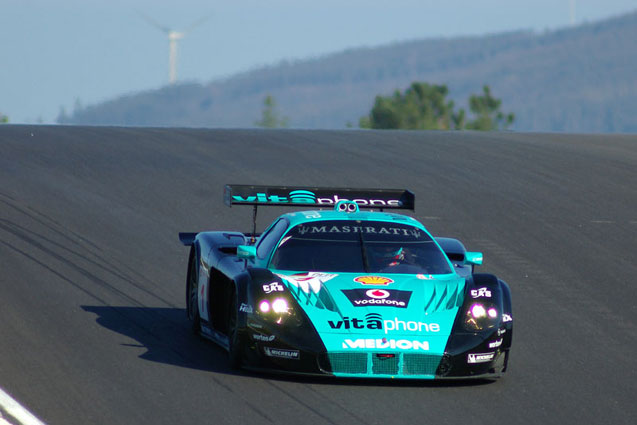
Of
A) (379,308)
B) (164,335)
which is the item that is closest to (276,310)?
(379,308)

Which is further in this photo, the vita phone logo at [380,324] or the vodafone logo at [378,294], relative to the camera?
the vodafone logo at [378,294]

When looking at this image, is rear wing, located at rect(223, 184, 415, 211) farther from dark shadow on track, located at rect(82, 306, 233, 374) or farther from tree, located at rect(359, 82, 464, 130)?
tree, located at rect(359, 82, 464, 130)

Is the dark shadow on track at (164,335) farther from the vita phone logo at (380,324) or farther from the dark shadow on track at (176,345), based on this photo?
the vita phone logo at (380,324)

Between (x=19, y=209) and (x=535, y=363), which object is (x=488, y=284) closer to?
(x=535, y=363)

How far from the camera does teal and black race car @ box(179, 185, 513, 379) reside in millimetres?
7621

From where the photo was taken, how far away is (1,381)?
23.6 ft

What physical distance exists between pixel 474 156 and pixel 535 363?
475 inches

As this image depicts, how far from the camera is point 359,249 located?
8.70m

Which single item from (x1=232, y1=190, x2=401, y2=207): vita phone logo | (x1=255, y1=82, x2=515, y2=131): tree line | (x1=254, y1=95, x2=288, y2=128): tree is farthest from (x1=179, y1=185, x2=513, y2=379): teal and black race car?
(x1=254, y1=95, x2=288, y2=128): tree

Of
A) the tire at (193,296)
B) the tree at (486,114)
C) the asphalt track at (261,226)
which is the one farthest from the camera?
the tree at (486,114)

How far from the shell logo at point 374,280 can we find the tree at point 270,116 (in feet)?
378

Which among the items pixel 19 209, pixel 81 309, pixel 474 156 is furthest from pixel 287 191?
pixel 474 156

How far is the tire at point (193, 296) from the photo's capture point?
9586 millimetres

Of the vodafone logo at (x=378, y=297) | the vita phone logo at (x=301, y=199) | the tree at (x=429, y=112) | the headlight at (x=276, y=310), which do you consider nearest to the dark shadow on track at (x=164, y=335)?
the headlight at (x=276, y=310)
